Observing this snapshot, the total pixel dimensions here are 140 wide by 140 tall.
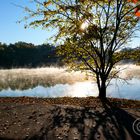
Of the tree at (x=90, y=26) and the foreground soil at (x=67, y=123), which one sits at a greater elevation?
the tree at (x=90, y=26)

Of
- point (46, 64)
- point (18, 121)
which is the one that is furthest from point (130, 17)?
point (46, 64)

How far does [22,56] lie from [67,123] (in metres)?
94.5

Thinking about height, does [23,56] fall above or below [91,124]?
above

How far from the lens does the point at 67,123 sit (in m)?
12.8

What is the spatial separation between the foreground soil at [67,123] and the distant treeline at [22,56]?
253 feet

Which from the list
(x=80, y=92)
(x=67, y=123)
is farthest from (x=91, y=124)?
(x=80, y=92)

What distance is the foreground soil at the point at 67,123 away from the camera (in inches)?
447

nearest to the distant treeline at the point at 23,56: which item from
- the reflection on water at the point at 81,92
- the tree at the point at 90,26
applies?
the reflection on water at the point at 81,92

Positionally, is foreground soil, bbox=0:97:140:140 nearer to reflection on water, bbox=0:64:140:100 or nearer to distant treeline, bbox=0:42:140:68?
reflection on water, bbox=0:64:140:100

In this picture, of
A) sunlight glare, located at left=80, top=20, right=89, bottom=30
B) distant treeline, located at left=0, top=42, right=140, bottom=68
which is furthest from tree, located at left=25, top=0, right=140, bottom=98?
distant treeline, located at left=0, top=42, right=140, bottom=68

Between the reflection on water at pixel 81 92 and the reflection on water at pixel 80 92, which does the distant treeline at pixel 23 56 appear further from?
the reflection on water at pixel 81 92

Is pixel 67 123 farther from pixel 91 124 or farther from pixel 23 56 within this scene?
pixel 23 56

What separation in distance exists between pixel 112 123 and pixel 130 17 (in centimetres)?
944

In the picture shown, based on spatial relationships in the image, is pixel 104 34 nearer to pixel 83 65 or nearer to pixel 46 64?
pixel 83 65
